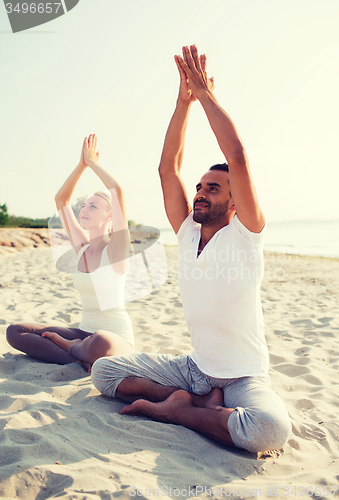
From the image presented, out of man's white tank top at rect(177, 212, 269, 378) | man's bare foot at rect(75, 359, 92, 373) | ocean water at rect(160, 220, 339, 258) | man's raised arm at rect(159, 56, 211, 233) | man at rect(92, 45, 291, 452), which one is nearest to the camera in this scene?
man at rect(92, 45, 291, 452)

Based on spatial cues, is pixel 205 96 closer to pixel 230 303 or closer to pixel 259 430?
pixel 230 303

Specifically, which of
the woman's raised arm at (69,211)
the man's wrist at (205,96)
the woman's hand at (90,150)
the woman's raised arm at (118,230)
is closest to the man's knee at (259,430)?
the woman's raised arm at (118,230)

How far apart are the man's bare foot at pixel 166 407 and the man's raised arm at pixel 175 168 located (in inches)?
42.7

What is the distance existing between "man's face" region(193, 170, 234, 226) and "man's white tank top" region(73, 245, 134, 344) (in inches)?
44.1

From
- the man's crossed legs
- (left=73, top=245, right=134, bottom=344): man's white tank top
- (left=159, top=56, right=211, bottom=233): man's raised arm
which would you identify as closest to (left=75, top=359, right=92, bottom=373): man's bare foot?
(left=73, top=245, right=134, bottom=344): man's white tank top

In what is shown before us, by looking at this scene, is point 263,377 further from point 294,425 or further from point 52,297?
point 52,297

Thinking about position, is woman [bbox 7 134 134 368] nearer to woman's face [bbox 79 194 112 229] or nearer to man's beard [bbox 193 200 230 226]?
woman's face [bbox 79 194 112 229]

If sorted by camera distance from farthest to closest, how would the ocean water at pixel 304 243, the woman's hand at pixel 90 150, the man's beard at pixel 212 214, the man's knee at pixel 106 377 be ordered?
the ocean water at pixel 304 243 < the woman's hand at pixel 90 150 < the man's knee at pixel 106 377 < the man's beard at pixel 212 214

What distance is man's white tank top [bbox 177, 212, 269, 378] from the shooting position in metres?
2.08

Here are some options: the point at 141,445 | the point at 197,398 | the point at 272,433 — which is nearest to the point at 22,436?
the point at 141,445

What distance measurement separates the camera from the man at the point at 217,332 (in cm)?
197

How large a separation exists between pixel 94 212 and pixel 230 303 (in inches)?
63.9

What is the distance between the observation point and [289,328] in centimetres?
448

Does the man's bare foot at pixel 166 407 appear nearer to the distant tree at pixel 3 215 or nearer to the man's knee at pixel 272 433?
the man's knee at pixel 272 433
